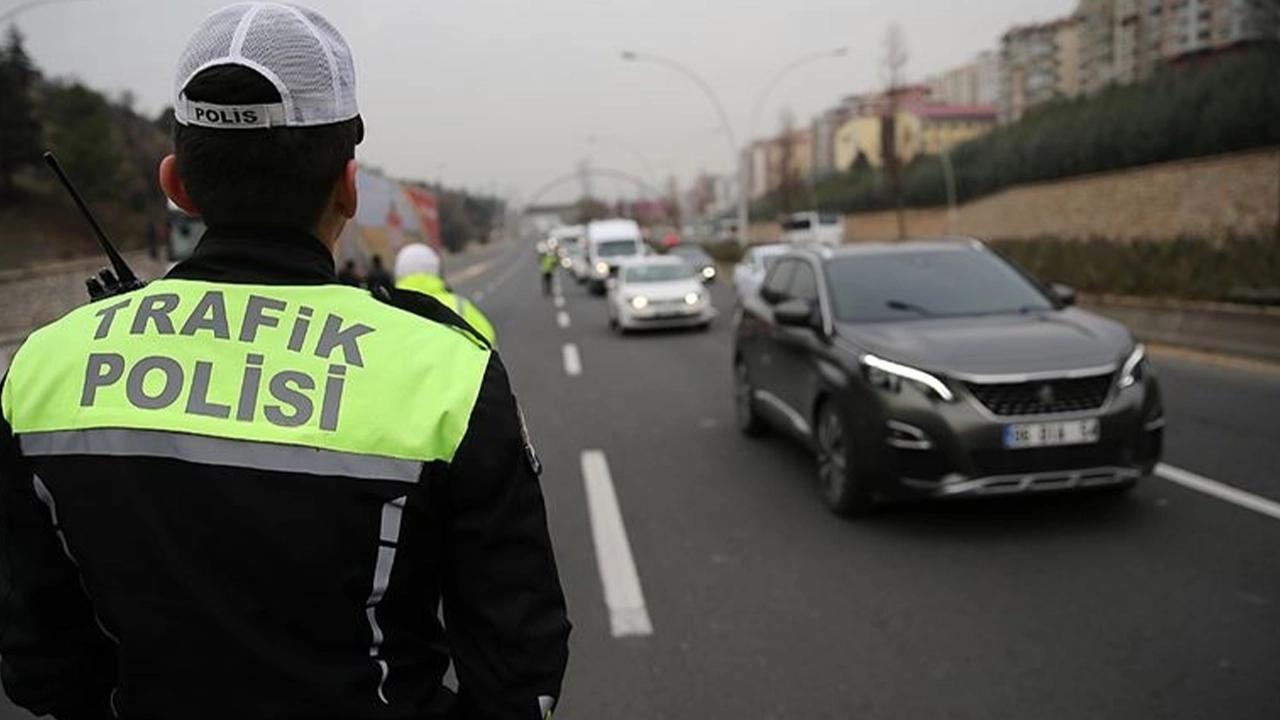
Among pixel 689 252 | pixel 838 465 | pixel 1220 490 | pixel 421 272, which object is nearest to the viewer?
pixel 838 465

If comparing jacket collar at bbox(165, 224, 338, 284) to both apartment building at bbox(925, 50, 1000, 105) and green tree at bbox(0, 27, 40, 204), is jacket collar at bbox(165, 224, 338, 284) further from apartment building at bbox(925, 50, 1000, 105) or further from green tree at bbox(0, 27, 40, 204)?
apartment building at bbox(925, 50, 1000, 105)

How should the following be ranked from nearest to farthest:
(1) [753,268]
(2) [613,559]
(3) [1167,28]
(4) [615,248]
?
(2) [613,559] → (1) [753,268] → (4) [615,248] → (3) [1167,28]

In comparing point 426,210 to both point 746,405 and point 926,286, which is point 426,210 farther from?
point 926,286

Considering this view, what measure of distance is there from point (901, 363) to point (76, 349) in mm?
4721

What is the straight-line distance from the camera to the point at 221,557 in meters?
1.28

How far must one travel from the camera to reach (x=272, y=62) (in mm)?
1334

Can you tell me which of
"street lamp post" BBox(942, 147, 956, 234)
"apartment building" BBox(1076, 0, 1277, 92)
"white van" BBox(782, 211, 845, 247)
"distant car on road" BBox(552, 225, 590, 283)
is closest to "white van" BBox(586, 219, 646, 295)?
"distant car on road" BBox(552, 225, 590, 283)

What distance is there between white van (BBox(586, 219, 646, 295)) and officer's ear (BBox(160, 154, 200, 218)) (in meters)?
29.5

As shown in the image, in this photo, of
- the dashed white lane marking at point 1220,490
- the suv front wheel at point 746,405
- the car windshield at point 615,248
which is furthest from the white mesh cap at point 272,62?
the car windshield at point 615,248

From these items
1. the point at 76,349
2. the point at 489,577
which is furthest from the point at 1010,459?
the point at 76,349

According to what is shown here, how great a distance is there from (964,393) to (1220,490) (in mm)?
2023

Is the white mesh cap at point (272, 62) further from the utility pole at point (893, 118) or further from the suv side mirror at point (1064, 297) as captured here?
the utility pole at point (893, 118)

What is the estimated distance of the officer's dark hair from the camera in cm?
133

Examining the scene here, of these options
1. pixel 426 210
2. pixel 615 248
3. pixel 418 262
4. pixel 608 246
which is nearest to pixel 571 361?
pixel 418 262
